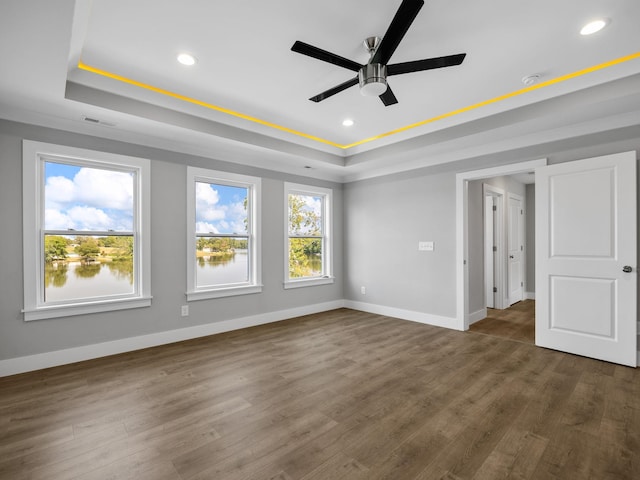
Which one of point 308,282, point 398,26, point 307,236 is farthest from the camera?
point 307,236

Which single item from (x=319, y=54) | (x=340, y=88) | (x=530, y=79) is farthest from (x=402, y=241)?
(x=319, y=54)

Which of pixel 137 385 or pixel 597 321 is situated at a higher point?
pixel 597 321

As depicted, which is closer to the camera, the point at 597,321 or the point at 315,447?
the point at 315,447

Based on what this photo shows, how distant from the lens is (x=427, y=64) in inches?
89.0

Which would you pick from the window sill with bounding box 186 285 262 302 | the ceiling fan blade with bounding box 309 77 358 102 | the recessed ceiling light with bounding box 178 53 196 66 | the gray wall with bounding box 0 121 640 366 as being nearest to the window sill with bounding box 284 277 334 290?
the gray wall with bounding box 0 121 640 366

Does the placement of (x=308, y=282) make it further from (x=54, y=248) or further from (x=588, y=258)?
(x=588, y=258)

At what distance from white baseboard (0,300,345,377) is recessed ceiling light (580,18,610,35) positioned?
15.4ft

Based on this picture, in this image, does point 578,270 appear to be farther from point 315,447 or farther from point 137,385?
point 137,385

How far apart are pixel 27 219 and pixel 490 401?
455 cm

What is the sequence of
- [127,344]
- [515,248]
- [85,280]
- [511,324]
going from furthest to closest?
1. [515,248]
2. [511,324]
3. [127,344]
4. [85,280]

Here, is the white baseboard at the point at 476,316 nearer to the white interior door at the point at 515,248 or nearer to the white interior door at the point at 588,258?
the white interior door at the point at 588,258

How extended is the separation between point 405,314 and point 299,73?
3906 mm

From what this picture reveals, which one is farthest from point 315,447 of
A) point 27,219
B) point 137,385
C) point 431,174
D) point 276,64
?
point 431,174

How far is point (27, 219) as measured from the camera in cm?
314
